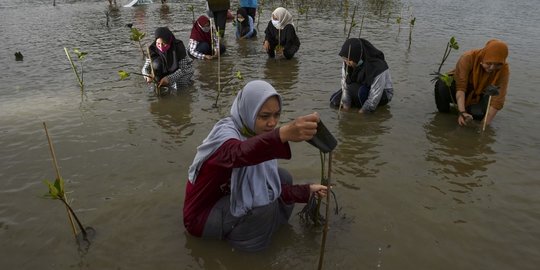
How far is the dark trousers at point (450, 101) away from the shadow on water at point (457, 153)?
0.38ft

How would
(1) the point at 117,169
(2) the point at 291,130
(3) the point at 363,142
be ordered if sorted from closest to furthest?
1. (2) the point at 291,130
2. (1) the point at 117,169
3. (3) the point at 363,142

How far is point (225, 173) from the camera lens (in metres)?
2.38

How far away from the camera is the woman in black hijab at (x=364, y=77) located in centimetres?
479

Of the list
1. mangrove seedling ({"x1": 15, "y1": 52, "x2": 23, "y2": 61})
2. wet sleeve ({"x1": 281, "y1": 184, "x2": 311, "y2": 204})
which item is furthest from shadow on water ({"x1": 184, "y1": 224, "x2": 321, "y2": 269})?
mangrove seedling ({"x1": 15, "y1": 52, "x2": 23, "y2": 61})

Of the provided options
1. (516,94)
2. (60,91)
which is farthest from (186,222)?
(516,94)

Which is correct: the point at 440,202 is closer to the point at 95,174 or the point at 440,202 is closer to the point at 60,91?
the point at 95,174

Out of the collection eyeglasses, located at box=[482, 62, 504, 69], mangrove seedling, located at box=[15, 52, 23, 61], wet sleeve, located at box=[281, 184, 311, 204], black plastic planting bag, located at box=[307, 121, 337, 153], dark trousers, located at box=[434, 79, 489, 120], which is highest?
eyeglasses, located at box=[482, 62, 504, 69]

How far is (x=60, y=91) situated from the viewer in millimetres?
5762

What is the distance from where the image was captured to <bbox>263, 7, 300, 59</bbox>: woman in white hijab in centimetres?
740

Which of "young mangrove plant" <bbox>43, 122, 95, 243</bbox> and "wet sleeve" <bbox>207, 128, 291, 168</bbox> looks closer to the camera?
"wet sleeve" <bbox>207, 128, 291, 168</bbox>

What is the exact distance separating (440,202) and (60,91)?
17.7ft

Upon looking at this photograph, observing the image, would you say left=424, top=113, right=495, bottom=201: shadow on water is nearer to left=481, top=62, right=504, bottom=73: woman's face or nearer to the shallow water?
the shallow water

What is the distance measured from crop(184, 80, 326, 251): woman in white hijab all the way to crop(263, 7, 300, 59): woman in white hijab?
4948 mm

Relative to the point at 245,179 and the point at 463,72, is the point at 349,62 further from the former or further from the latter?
the point at 245,179
